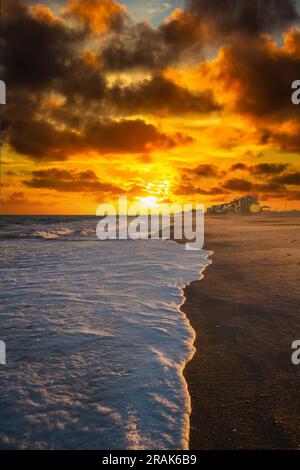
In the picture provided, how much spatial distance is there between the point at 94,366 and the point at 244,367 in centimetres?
192

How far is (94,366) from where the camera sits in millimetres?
4043

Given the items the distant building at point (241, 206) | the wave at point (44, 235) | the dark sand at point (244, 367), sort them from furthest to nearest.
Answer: the distant building at point (241, 206), the wave at point (44, 235), the dark sand at point (244, 367)

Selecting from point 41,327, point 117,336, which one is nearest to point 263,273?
point 117,336

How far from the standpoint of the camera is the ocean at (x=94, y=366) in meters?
2.83

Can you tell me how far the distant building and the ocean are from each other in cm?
15048

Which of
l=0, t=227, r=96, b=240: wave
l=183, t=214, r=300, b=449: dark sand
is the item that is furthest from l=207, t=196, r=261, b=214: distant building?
l=183, t=214, r=300, b=449: dark sand

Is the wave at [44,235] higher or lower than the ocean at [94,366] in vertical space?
higher

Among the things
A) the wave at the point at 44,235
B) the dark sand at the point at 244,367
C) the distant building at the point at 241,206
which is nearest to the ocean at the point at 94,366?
the dark sand at the point at 244,367

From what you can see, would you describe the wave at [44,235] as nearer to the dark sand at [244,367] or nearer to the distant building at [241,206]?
the dark sand at [244,367]

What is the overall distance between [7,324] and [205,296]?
4.25 m

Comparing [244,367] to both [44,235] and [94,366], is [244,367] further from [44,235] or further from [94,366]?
[44,235]

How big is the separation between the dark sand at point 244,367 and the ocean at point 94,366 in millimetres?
221
